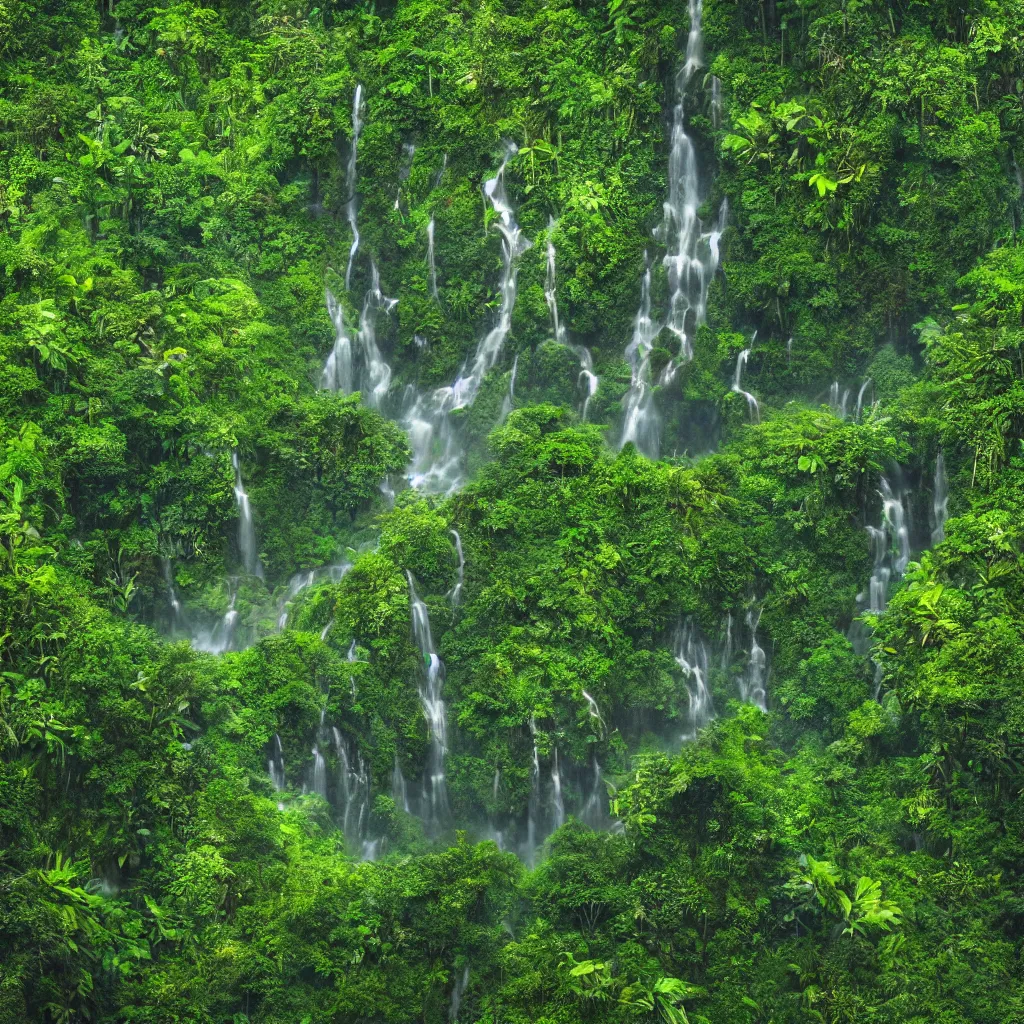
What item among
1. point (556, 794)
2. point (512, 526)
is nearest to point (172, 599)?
point (512, 526)

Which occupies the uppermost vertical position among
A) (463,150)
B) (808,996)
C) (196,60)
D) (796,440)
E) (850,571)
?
(196,60)

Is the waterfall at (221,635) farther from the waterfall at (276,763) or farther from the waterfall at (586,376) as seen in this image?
the waterfall at (586,376)

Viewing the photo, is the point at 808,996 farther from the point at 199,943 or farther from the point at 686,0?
the point at 686,0

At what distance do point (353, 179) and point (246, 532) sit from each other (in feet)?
29.2

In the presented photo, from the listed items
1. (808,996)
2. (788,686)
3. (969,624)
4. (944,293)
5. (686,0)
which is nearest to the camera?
(808,996)

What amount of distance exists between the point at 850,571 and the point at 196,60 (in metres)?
18.4

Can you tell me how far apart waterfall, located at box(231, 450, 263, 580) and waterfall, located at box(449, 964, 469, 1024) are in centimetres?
968

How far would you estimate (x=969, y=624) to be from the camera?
30328mm

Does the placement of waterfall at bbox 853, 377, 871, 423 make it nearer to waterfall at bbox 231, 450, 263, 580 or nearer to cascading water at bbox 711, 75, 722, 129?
cascading water at bbox 711, 75, 722, 129

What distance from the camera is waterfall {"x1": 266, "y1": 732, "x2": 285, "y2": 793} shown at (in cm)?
3259

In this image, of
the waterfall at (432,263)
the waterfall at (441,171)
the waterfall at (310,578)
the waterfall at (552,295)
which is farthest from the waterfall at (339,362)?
the waterfall at (310,578)

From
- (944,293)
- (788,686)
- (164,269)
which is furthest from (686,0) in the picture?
(788,686)

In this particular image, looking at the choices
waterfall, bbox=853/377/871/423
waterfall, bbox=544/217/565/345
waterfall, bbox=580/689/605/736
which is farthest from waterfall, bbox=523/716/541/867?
waterfall, bbox=853/377/871/423

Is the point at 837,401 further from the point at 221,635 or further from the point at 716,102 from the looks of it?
the point at 221,635
